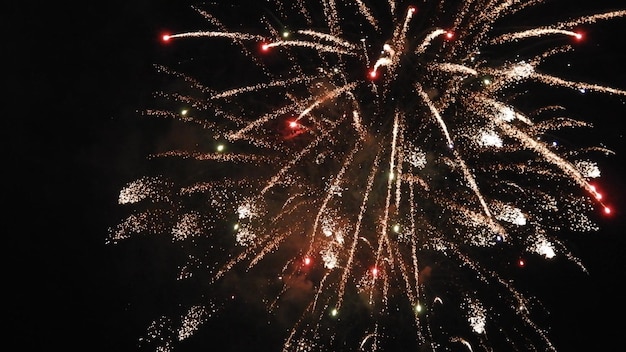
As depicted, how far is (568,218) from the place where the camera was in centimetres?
746

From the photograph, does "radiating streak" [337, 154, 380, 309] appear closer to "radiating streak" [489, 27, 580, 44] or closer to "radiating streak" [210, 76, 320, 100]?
"radiating streak" [210, 76, 320, 100]

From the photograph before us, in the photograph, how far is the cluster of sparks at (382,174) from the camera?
6.38 m

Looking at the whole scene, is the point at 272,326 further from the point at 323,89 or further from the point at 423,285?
the point at 323,89

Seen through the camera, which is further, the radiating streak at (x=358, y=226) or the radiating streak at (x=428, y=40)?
the radiating streak at (x=358, y=226)

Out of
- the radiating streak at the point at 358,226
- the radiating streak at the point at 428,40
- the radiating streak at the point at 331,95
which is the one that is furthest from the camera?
the radiating streak at the point at 358,226

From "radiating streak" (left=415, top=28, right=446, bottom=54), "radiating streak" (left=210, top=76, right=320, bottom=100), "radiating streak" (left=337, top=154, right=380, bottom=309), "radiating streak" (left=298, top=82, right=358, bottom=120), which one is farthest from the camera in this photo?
"radiating streak" (left=210, top=76, right=320, bottom=100)

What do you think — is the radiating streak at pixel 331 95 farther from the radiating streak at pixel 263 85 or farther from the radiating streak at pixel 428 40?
the radiating streak at pixel 428 40

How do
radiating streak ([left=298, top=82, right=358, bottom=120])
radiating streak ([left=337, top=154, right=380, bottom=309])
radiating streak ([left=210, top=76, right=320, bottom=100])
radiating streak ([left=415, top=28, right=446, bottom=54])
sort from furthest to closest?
radiating streak ([left=210, top=76, right=320, bottom=100]) → radiating streak ([left=337, top=154, right=380, bottom=309]) → radiating streak ([left=298, top=82, right=358, bottom=120]) → radiating streak ([left=415, top=28, right=446, bottom=54])

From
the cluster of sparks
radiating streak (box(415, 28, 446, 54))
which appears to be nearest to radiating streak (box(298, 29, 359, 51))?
the cluster of sparks

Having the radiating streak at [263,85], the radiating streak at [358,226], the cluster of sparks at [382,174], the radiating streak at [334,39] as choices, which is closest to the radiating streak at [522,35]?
the cluster of sparks at [382,174]

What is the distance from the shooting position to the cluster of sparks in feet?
20.9

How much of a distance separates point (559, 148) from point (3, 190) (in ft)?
37.2

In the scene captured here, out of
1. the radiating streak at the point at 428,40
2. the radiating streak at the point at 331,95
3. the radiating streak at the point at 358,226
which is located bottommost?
the radiating streak at the point at 358,226

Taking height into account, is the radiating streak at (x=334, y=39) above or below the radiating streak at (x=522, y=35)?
above
